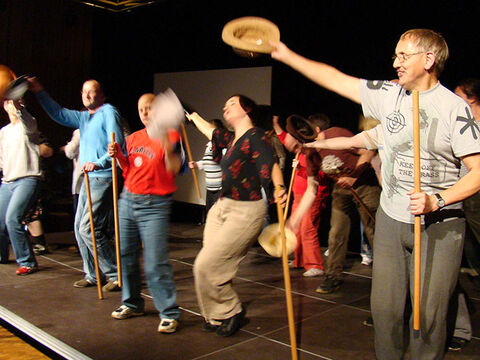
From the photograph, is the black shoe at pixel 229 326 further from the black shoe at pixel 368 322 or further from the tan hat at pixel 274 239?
the black shoe at pixel 368 322

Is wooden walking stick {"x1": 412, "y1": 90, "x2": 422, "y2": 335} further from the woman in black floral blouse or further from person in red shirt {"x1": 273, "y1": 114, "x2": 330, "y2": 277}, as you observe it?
person in red shirt {"x1": 273, "y1": 114, "x2": 330, "y2": 277}

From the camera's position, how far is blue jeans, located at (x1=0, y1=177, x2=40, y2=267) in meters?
4.91

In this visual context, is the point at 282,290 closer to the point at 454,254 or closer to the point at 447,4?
the point at 454,254

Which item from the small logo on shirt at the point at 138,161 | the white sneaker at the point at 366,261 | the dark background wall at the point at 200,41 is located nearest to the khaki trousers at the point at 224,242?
the small logo on shirt at the point at 138,161

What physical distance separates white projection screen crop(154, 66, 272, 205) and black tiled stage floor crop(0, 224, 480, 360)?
117 inches

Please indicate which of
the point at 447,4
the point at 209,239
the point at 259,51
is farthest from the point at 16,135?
the point at 447,4

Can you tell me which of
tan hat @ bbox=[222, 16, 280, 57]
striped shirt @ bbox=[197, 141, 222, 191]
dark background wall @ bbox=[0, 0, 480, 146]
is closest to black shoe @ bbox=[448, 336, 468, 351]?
tan hat @ bbox=[222, 16, 280, 57]

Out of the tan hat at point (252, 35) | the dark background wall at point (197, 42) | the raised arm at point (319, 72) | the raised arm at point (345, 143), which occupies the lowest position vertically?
the raised arm at point (345, 143)

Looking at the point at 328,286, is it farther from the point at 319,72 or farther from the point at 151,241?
the point at 319,72

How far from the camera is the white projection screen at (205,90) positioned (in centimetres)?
729

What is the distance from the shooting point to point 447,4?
16.9 ft

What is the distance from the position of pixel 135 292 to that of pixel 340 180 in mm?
1832

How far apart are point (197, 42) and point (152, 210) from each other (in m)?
5.50

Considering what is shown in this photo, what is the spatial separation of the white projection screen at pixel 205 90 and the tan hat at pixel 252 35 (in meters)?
4.72
